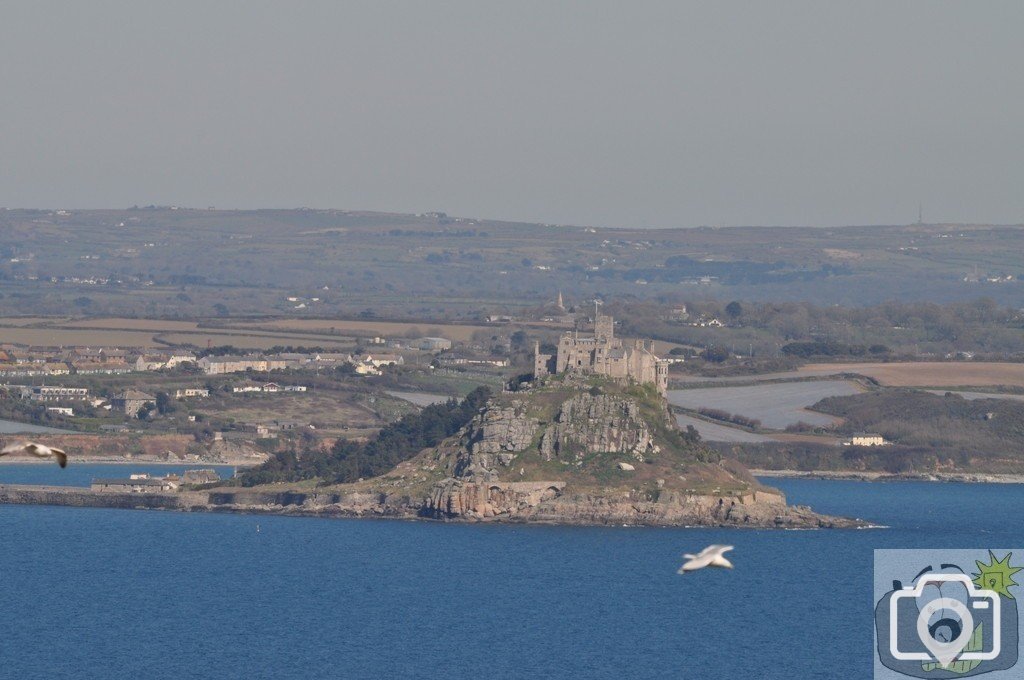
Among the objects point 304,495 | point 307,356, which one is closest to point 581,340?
A: point 304,495

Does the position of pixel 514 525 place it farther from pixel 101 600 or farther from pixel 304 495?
pixel 101 600

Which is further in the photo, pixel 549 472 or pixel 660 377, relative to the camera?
pixel 660 377

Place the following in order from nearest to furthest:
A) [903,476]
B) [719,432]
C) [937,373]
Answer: [719,432], [903,476], [937,373]

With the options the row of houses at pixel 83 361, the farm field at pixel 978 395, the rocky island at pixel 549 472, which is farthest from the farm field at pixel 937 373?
the rocky island at pixel 549 472

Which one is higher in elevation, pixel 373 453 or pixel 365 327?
pixel 373 453

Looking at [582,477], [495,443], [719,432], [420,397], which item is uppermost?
[495,443]

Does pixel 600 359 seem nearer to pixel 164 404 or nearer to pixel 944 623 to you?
pixel 944 623

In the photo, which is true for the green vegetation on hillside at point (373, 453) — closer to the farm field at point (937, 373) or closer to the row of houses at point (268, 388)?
the row of houses at point (268, 388)

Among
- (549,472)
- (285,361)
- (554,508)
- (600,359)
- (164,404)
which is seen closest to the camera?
(554,508)

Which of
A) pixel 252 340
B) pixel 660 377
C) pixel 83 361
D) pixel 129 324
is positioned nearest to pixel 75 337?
pixel 129 324
